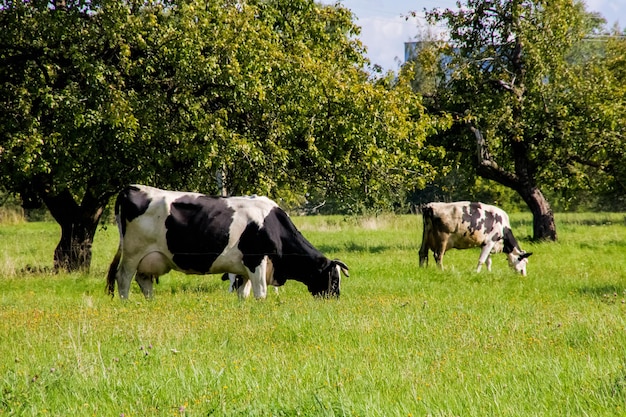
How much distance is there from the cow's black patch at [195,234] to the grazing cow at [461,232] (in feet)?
29.1

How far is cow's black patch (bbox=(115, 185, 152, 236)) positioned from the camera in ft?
45.0

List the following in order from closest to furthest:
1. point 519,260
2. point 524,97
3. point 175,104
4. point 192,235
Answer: point 192,235 → point 175,104 → point 519,260 → point 524,97

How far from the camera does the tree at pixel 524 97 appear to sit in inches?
1059

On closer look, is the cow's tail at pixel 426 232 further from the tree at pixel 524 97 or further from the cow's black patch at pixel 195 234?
the cow's black patch at pixel 195 234

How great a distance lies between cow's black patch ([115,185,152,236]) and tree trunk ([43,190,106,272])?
596 cm

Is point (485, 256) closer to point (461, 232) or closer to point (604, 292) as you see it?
point (461, 232)

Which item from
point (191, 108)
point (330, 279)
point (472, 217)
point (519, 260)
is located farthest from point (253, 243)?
point (472, 217)

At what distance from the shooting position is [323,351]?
8.42 m

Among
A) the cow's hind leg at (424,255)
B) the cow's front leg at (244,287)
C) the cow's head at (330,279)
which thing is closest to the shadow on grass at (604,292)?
the cow's head at (330,279)

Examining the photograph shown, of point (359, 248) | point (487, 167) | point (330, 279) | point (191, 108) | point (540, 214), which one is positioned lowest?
point (359, 248)

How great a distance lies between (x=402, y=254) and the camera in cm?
2491

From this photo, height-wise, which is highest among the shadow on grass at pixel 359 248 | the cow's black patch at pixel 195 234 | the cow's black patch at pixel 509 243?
the cow's black patch at pixel 195 234

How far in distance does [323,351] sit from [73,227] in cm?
1305

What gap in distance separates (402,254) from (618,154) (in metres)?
9.03
